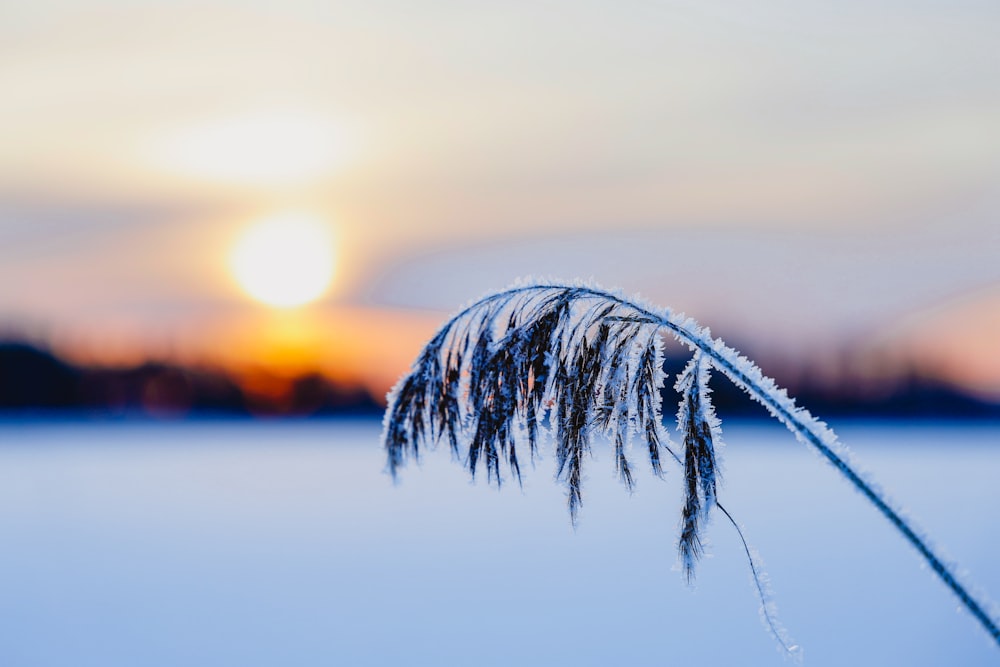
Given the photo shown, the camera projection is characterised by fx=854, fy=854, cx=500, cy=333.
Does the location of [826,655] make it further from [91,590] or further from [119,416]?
[119,416]

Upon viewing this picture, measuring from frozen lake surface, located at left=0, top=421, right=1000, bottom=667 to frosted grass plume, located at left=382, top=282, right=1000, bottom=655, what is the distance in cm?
25

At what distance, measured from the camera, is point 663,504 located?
25344 millimetres

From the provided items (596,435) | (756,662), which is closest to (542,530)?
(756,662)

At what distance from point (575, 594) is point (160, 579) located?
293 inches

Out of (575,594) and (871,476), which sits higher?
(871,476)

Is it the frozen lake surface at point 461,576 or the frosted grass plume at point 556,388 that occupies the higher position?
the frosted grass plume at point 556,388

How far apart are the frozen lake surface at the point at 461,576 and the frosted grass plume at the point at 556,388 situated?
0.82 ft

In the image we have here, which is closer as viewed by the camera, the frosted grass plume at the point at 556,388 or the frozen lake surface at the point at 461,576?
the frosted grass plume at the point at 556,388

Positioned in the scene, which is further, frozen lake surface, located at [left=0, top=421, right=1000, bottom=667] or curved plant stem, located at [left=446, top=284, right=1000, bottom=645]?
frozen lake surface, located at [left=0, top=421, right=1000, bottom=667]

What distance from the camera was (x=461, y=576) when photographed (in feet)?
Answer: 49.4

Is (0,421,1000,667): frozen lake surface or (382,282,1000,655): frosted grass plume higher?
(382,282,1000,655): frosted grass plume

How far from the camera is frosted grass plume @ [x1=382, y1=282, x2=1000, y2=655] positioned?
243cm

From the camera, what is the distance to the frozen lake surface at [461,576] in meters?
11.2

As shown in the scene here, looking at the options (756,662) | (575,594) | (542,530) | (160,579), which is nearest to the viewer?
(756,662)
